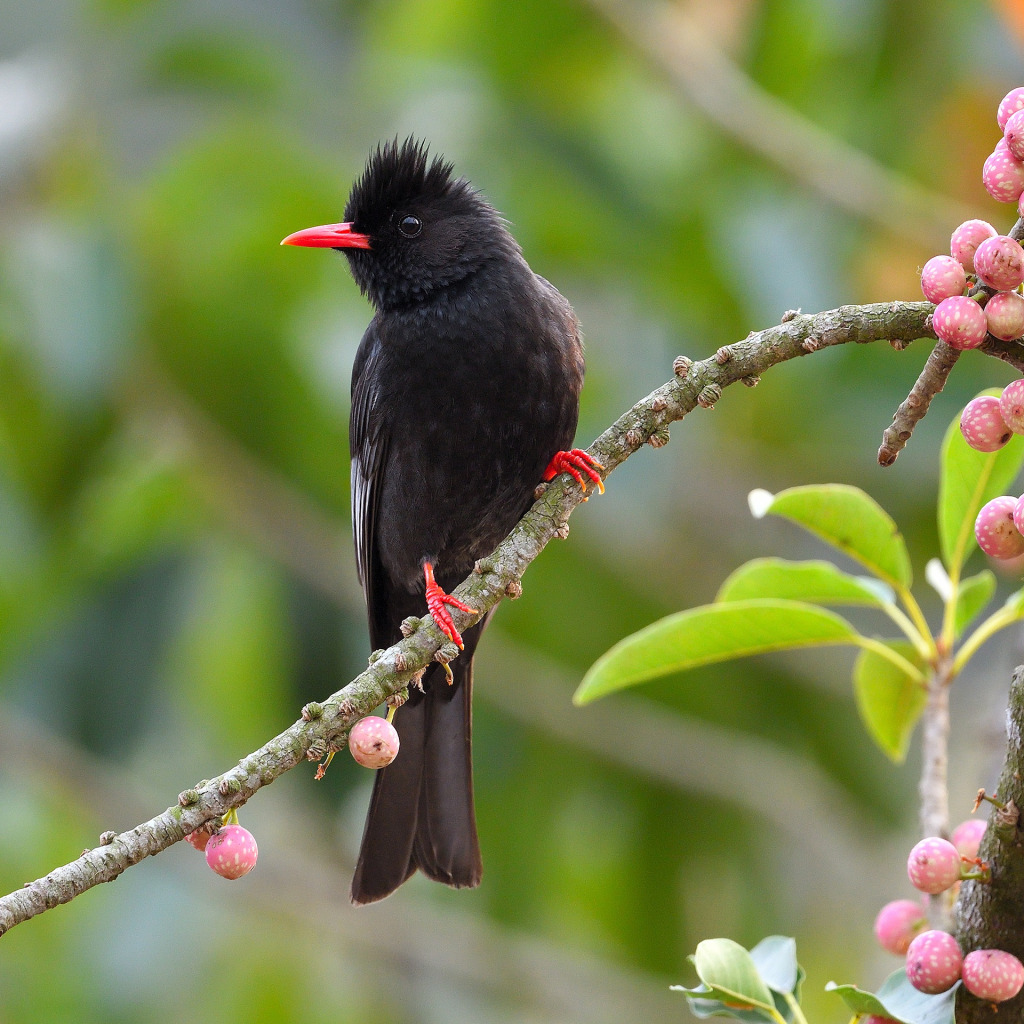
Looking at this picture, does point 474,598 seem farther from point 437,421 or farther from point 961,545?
point 437,421

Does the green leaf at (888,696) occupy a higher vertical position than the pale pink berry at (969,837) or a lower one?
higher

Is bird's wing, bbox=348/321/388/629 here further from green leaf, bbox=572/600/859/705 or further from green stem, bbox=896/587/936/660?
green stem, bbox=896/587/936/660

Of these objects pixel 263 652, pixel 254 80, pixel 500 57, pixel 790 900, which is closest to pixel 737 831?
pixel 790 900

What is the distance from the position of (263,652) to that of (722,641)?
3.07 m

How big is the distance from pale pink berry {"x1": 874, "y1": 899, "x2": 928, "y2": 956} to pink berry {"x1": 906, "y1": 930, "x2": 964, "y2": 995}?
28 cm

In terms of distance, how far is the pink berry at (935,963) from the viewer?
163cm

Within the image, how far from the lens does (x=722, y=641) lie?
232 centimetres

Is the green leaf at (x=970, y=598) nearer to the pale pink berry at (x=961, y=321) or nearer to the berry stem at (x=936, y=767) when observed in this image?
the berry stem at (x=936, y=767)

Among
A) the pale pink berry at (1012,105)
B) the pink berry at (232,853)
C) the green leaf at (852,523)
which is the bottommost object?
the pink berry at (232,853)

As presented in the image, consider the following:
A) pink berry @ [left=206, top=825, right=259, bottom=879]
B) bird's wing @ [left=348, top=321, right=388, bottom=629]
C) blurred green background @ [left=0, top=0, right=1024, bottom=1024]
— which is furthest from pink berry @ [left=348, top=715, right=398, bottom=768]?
blurred green background @ [left=0, top=0, right=1024, bottom=1024]

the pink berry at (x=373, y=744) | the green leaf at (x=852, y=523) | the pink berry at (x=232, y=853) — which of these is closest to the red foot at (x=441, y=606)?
the pink berry at (x=373, y=744)

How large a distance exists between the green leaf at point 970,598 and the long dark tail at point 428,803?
3.97 ft

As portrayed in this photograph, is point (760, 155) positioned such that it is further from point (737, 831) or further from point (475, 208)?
point (737, 831)

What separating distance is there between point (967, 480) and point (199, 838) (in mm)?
1399
